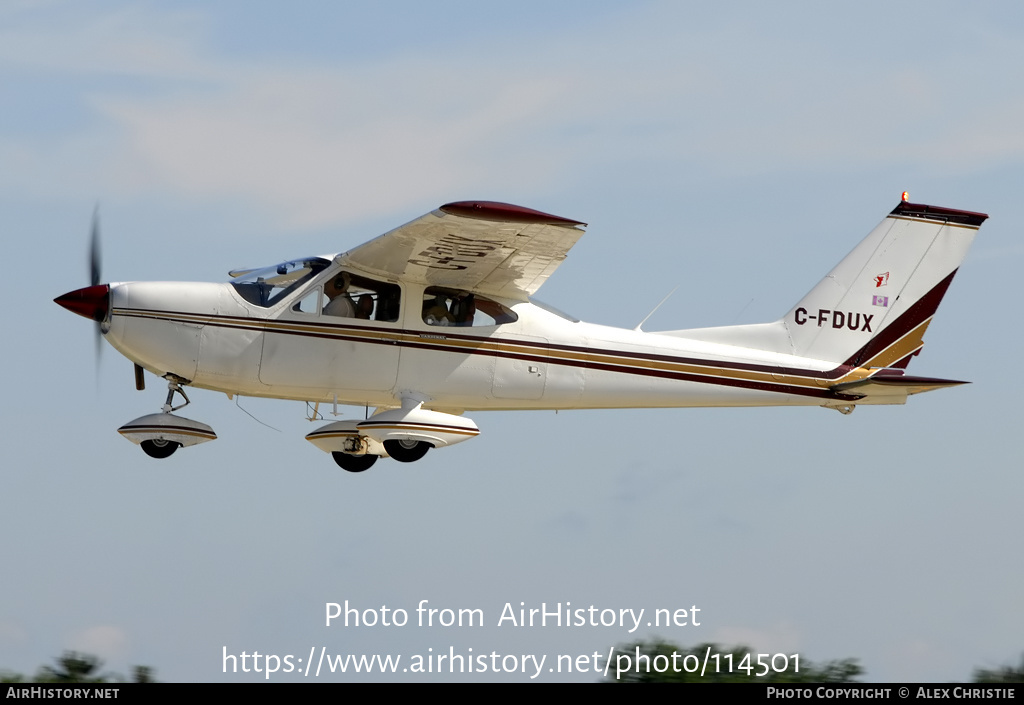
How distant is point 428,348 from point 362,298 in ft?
2.90

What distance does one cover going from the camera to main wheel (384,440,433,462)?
15.6 metres

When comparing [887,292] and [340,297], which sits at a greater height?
[887,292]

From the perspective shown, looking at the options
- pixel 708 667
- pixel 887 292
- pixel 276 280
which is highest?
pixel 887 292

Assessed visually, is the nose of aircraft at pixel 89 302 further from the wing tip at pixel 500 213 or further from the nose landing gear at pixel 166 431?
the wing tip at pixel 500 213

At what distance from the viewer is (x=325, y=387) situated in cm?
1561

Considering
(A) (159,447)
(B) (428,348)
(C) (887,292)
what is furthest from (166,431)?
(C) (887,292)

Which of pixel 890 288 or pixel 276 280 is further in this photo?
pixel 890 288

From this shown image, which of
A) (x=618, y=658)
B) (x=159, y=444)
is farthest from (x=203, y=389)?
(x=618, y=658)

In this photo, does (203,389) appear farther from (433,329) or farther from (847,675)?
(847,675)

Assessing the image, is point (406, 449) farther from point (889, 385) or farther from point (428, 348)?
point (889, 385)

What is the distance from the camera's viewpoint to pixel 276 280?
15.6m

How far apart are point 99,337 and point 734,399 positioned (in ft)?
23.2

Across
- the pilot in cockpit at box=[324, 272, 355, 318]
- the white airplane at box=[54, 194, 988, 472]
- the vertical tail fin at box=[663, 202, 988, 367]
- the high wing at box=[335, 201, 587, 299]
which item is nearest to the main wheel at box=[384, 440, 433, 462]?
the white airplane at box=[54, 194, 988, 472]
